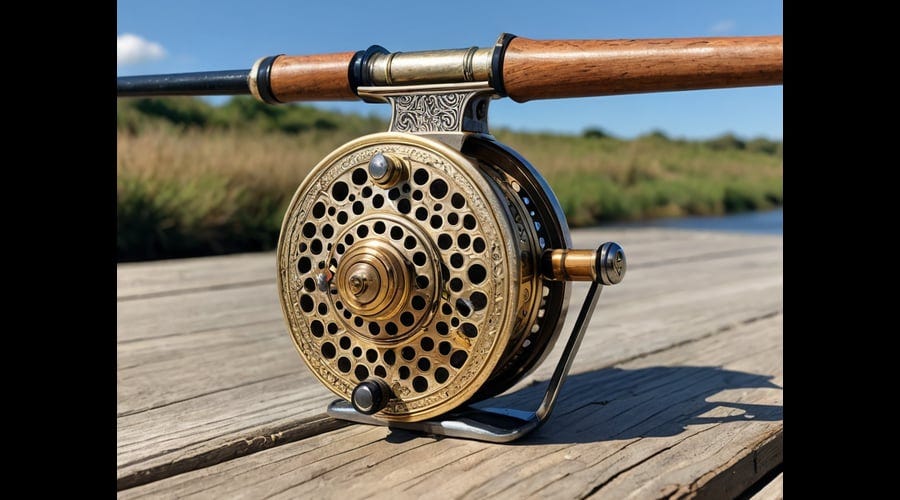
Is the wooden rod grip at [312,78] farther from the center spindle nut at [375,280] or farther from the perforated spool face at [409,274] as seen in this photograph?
the center spindle nut at [375,280]

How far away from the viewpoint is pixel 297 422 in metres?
1.28

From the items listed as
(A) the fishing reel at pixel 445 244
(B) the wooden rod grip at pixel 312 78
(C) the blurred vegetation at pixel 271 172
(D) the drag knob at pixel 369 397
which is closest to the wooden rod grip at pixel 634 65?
(A) the fishing reel at pixel 445 244

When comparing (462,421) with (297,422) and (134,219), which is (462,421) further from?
(134,219)

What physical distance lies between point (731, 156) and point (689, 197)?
2.61 metres

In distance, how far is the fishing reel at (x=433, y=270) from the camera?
45.4 inches

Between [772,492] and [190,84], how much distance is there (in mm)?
1123

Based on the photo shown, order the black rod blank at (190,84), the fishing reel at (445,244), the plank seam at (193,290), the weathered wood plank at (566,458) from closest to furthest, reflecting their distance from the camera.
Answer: the weathered wood plank at (566,458) < the fishing reel at (445,244) < the black rod blank at (190,84) < the plank seam at (193,290)

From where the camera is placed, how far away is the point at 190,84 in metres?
1.51

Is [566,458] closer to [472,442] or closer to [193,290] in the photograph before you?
[472,442]

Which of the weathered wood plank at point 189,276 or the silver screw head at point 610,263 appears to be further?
the weathered wood plank at point 189,276

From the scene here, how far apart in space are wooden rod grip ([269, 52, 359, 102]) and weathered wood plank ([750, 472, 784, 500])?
79cm

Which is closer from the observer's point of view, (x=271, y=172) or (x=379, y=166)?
(x=379, y=166)

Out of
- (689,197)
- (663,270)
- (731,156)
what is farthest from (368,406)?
(731,156)

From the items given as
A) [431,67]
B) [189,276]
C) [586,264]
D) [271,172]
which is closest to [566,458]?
[586,264]
